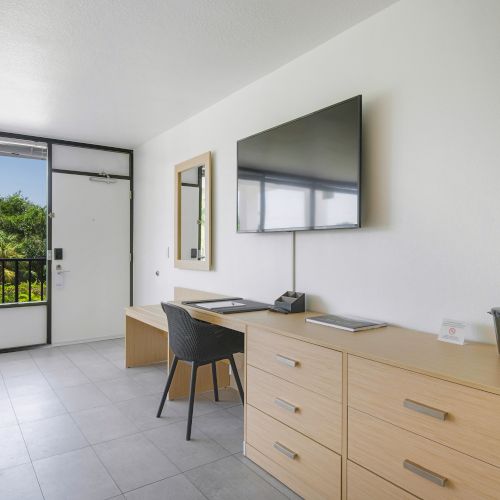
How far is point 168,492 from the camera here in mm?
1876

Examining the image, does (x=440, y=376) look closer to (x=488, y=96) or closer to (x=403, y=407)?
(x=403, y=407)

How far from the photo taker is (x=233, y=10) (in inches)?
83.7

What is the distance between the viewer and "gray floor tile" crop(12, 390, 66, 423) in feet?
8.99

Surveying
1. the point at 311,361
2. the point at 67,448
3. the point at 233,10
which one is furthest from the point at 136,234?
the point at 311,361

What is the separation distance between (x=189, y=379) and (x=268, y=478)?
4.25 ft

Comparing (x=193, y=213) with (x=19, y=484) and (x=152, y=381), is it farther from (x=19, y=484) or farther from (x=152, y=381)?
(x=19, y=484)

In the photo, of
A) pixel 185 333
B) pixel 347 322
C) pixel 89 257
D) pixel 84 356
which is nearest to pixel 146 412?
pixel 185 333

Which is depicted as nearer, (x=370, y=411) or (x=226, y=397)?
(x=370, y=411)

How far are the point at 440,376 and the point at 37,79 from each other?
3231 mm

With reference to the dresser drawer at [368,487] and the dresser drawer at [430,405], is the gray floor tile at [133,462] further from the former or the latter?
the dresser drawer at [430,405]

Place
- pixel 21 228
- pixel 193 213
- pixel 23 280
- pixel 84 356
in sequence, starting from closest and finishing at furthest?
pixel 193 213
pixel 84 356
pixel 23 280
pixel 21 228

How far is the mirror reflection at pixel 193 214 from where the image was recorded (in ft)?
12.0

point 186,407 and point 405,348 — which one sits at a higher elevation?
point 405,348

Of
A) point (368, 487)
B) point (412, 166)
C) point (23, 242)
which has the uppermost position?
point (412, 166)
